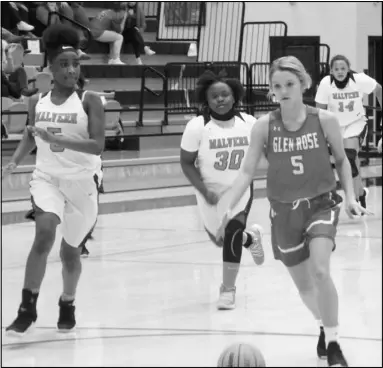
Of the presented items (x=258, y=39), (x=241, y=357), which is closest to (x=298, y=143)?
(x=241, y=357)

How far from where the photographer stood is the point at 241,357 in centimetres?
450

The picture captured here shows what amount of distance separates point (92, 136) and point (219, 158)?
1.22 meters

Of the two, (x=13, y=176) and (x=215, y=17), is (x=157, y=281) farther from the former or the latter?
(x=215, y=17)

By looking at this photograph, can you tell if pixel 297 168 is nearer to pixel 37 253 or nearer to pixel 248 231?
pixel 37 253

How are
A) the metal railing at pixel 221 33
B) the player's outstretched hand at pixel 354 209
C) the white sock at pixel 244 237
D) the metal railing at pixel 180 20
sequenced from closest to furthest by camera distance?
the player's outstretched hand at pixel 354 209
the white sock at pixel 244 237
the metal railing at pixel 180 20
the metal railing at pixel 221 33

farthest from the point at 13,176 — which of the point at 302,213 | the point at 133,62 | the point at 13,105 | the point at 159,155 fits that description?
the point at 302,213

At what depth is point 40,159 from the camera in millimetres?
6414

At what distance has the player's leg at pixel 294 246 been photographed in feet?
17.6

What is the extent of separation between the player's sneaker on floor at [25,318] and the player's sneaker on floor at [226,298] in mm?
1393

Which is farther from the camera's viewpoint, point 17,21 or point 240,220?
point 17,21

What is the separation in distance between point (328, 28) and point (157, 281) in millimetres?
14770

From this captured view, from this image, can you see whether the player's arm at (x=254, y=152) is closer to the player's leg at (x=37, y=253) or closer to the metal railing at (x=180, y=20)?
the player's leg at (x=37, y=253)

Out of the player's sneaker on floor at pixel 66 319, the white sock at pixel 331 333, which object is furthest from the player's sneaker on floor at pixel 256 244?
A: the white sock at pixel 331 333

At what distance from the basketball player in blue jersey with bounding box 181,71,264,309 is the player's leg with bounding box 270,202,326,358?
163cm
